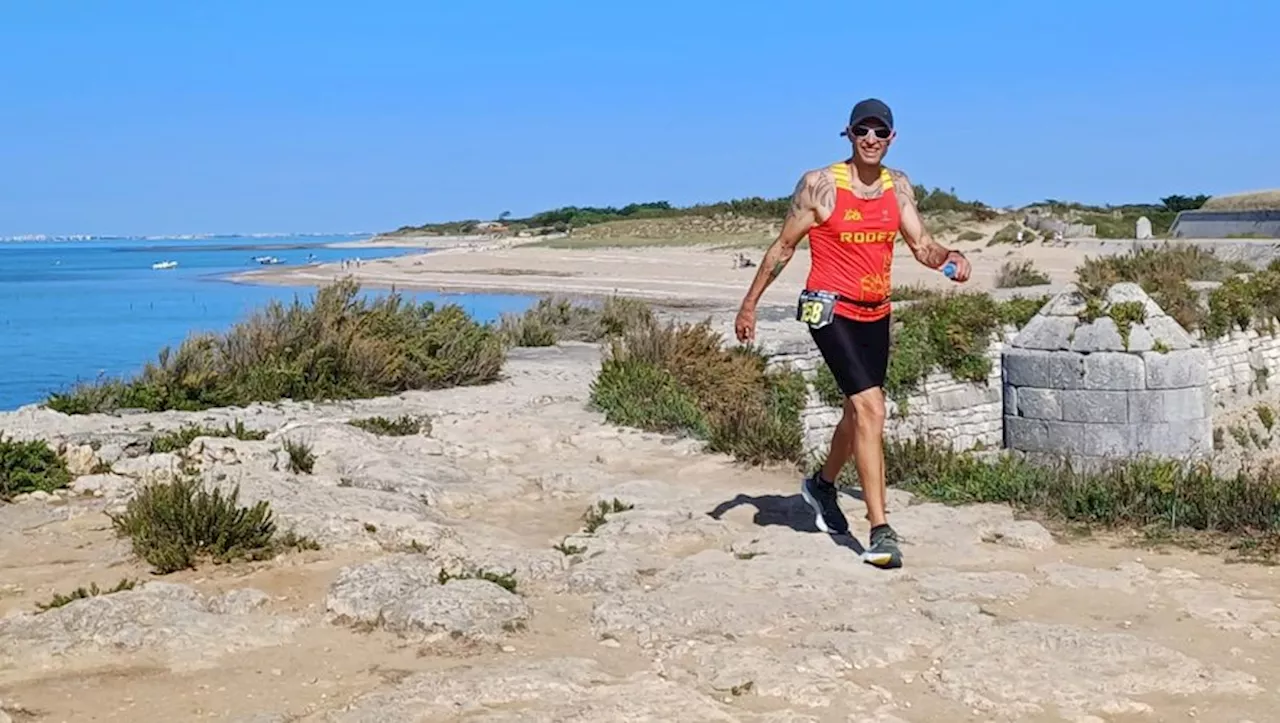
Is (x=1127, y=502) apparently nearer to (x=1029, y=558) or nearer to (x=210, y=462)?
(x=1029, y=558)

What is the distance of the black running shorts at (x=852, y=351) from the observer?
5.36m

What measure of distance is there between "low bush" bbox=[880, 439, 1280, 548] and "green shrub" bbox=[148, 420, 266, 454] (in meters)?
3.93

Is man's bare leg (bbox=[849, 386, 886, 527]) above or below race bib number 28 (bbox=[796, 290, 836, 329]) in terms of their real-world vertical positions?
below

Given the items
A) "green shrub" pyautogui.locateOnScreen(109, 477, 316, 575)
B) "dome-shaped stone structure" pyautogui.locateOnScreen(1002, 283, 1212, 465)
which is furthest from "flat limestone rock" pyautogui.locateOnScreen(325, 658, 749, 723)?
"dome-shaped stone structure" pyautogui.locateOnScreen(1002, 283, 1212, 465)

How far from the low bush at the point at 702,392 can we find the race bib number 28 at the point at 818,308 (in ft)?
7.74

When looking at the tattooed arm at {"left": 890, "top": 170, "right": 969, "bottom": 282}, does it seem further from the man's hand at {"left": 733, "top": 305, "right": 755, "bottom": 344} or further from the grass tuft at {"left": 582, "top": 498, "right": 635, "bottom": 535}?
the grass tuft at {"left": 582, "top": 498, "right": 635, "bottom": 535}

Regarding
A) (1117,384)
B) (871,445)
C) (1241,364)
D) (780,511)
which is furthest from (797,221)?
(1241,364)

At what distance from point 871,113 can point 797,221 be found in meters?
0.55

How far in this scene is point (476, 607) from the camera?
4598 mm

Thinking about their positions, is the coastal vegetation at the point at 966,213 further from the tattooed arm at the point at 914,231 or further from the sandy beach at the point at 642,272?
the tattooed arm at the point at 914,231

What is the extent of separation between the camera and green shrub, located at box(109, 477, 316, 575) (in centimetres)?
523

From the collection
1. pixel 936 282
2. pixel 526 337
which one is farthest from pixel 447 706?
pixel 936 282

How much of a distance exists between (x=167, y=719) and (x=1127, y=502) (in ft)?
14.9

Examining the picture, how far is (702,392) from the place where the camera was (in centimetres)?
1095
